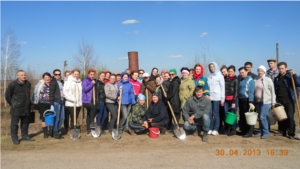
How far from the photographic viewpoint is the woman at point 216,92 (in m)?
6.98

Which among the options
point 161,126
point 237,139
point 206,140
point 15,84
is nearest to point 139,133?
point 161,126

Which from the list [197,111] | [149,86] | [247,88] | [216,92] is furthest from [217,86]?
[149,86]

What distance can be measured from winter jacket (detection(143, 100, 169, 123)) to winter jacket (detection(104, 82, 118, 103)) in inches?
41.1

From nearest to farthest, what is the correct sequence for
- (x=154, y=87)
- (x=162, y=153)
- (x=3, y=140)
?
(x=162, y=153) < (x=3, y=140) < (x=154, y=87)

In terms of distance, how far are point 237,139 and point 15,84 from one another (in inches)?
231

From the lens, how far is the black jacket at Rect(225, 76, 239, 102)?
700cm

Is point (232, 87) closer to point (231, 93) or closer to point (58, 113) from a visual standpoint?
point (231, 93)

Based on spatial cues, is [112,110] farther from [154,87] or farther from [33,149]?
[33,149]

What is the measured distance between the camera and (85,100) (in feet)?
24.3

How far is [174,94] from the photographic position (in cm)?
729

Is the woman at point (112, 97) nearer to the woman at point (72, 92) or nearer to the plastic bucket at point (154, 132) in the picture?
the woman at point (72, 92)

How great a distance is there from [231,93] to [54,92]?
488 cm

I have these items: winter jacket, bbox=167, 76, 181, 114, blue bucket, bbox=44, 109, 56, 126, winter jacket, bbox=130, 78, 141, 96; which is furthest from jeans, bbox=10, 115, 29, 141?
winter jacket, bbox=167, 76, 181, 114

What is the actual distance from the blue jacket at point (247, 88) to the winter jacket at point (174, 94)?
1.71m
